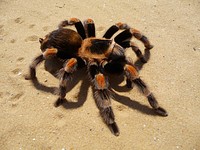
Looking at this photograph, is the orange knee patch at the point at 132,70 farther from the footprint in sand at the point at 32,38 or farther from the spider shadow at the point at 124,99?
the footprint in sand at the point at 32,38

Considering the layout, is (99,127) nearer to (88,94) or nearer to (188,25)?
(88,94)

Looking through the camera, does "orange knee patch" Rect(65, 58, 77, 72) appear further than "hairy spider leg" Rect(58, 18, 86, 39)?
No

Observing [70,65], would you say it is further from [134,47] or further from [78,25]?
[134,47]

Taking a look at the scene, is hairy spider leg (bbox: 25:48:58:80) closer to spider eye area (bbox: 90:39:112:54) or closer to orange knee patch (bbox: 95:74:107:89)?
spider eye area (bbox: 90:39:112:54)

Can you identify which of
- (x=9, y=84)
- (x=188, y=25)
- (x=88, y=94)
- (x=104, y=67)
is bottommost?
(x=9, y=84)

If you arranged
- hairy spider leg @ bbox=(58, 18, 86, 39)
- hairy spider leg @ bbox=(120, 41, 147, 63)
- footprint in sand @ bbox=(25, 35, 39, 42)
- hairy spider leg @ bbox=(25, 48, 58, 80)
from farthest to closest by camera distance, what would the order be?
1. footprint in sand @ bbox=(25, 35, 39, 42)
2. hairy spider leg @ bbox=(58, 18, 86, 39)
3. hairy spider leg @ bbox=(120, 41, 147, 63)
4. hairy spider leg @ bbox=(25, 48, 58, 80)

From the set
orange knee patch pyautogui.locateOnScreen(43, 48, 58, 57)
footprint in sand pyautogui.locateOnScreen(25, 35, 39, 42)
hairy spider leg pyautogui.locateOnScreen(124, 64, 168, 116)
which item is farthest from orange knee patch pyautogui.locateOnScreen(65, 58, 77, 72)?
footprint in sand pyautogui.locateOnScreen(25, 35, 39, 42)

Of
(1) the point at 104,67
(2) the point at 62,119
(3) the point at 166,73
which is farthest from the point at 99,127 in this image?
(3) the point at 166,73
